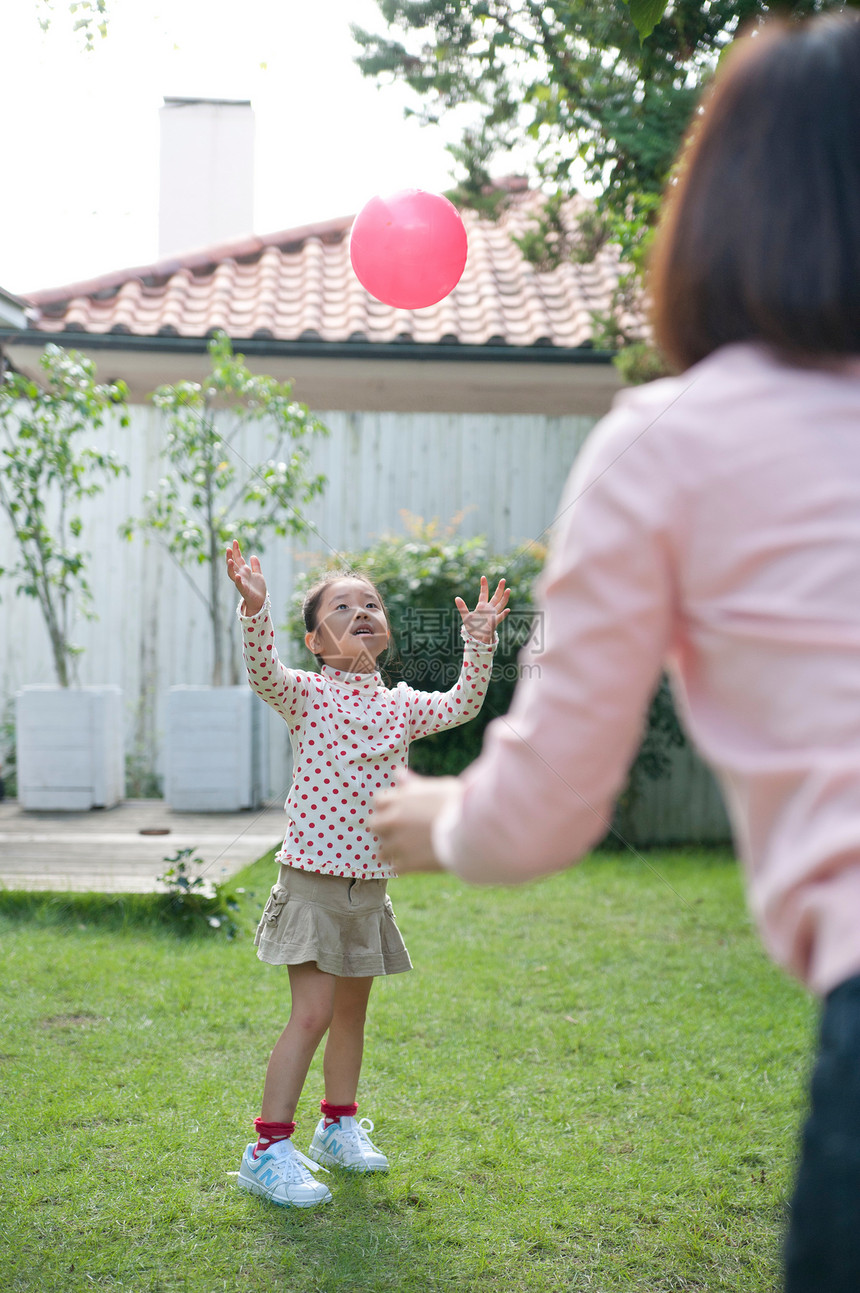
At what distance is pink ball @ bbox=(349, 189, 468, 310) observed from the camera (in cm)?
239

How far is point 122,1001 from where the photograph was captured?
288 centimetres

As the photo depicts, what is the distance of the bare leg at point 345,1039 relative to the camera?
2049 mm

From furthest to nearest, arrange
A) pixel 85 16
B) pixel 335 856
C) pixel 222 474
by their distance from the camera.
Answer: pixel 222 474 < pixel 85 16 < pixel 335 856

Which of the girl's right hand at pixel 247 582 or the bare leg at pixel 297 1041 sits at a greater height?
the girl's right hand at pixel 247 582

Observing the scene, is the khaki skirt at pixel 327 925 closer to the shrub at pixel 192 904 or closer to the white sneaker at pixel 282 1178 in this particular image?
the white sneaker at pixel 282 1178

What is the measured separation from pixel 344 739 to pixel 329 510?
362cm

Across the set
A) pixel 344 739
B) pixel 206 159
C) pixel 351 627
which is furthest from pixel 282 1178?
A: pixel 206 159

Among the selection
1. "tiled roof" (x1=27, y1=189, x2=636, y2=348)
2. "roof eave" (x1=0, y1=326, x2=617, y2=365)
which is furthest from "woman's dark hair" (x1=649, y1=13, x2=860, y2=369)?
"roof eave" (x1=0, y1=326, x2=617, y2=365)

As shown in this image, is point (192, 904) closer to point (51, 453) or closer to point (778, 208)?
point (51, 453)

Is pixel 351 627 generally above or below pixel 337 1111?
above

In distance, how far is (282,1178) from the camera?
1897 mm

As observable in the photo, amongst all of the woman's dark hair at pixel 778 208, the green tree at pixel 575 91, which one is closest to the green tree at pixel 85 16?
the green tree at pixel 575 91

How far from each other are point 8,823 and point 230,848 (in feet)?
3.61

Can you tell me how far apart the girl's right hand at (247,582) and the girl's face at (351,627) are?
0.22 metres
